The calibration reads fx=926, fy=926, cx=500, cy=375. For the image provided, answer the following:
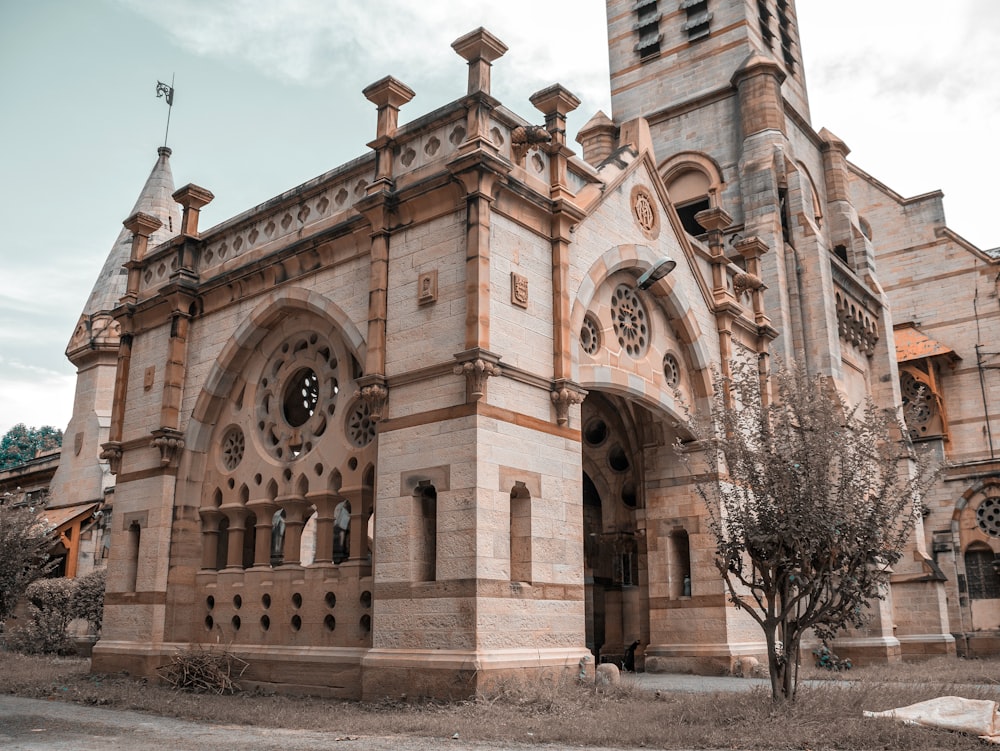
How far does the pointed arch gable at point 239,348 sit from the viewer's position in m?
16.1

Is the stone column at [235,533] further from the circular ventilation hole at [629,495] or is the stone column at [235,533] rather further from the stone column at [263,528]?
the circular ventilation hole at [629,495]

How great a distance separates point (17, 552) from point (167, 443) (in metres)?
9.77

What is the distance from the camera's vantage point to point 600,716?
1062cm

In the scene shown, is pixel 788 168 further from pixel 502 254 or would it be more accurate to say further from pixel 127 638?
pixel 127 638

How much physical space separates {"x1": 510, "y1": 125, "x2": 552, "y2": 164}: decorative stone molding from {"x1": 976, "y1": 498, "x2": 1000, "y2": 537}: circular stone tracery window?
21.1 metres

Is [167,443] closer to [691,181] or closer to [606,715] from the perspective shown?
[606,715]

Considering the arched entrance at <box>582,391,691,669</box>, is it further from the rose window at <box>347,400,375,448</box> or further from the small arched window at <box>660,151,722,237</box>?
the small arched window at <box>660,151,722,237</box>

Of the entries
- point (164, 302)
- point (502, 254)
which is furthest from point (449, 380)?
point (164, 302)

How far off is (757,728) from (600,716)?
1943 mm

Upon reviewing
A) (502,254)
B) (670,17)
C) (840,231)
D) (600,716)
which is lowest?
(600,716)

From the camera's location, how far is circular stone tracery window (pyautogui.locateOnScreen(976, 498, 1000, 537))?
28.1 meters

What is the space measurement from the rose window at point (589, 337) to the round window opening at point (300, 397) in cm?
499

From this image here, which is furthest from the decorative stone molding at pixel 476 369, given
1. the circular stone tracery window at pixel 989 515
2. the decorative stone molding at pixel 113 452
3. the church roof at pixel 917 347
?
the church roof at pixel 917 347

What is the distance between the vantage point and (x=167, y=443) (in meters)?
17.5
